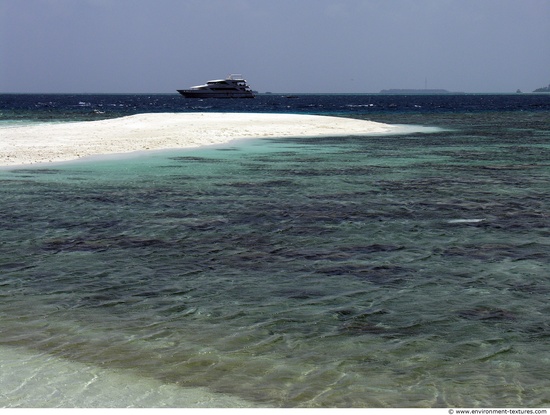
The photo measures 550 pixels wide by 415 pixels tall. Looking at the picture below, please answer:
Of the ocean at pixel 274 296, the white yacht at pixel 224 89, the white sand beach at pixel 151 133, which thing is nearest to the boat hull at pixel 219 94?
the white yacht at pixel 224 89

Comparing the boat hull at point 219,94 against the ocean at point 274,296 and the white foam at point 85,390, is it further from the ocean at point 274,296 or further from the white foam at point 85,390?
the white foam at point 85,390

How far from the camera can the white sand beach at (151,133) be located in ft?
98.3

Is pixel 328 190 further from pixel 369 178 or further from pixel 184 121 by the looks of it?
pixel 184 121

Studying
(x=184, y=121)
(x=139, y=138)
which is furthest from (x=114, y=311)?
(x=184, y=121)

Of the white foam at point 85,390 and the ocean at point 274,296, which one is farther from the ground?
the ocean at point 274,296

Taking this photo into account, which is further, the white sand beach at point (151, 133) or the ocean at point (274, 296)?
the white sand beach at point (151, 133)

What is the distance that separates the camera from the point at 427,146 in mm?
36156

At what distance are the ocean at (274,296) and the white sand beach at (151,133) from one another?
396 inches

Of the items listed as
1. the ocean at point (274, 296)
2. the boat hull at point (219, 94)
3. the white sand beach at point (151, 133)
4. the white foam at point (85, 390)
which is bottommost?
the white foam at point (85, 390)

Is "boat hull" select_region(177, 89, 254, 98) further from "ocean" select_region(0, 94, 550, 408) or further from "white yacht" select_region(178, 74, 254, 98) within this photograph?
"ocean" select_region(0, 94, 550, 408)

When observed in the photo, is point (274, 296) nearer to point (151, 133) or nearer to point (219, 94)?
point (151, 133)

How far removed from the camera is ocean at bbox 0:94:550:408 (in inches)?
266

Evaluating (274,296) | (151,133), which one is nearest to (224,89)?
(151,133)

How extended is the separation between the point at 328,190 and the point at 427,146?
1821cm
